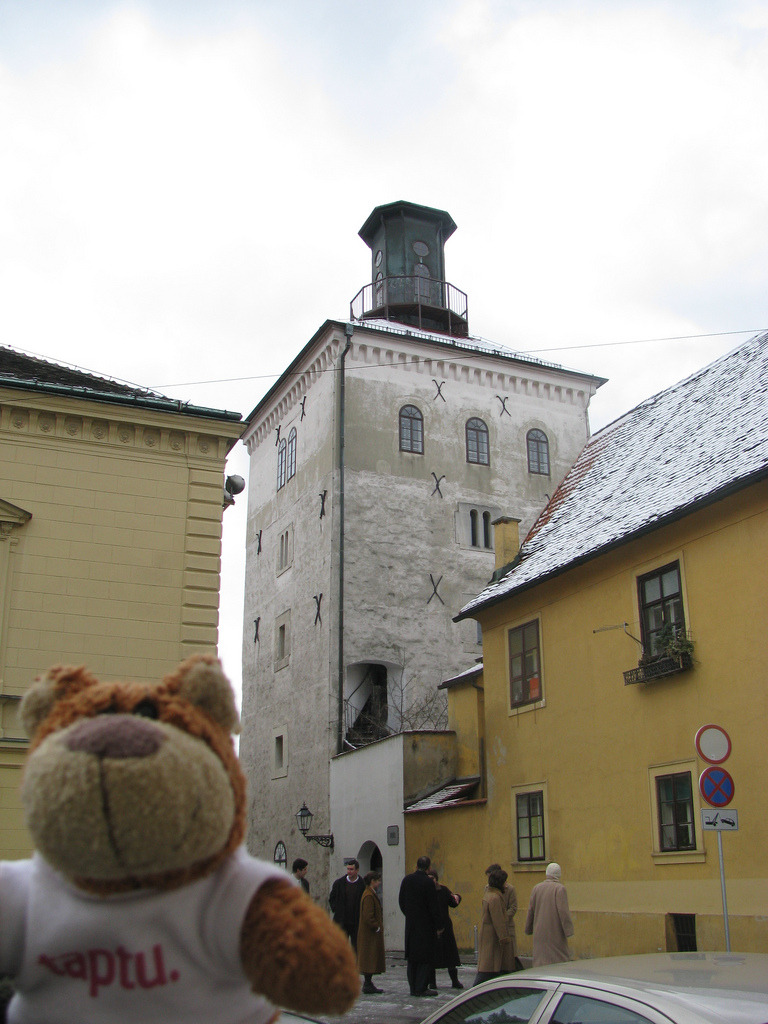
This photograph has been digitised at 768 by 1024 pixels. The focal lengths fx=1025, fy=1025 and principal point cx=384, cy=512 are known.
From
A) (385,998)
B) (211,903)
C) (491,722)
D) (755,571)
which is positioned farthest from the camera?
(491,722)

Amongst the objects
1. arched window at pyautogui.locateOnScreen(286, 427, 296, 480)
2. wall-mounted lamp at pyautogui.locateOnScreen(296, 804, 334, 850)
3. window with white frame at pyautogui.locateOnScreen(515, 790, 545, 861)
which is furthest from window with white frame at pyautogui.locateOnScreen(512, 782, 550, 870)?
arched window at pyautogui.locateOnScreen(286, 427, 296, 480)

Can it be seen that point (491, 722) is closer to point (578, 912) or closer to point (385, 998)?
point (578, 912)

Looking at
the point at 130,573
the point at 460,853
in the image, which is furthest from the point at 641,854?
the point at 130,573

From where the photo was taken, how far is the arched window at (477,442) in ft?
112

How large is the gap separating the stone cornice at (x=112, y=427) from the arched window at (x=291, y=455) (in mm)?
18472

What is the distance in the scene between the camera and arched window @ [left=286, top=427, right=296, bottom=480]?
35531 mm

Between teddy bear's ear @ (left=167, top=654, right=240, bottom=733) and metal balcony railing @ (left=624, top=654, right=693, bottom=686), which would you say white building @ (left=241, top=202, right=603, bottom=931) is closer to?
metal balcony railing @ (left=624, top=654, right=693, bottom=686)

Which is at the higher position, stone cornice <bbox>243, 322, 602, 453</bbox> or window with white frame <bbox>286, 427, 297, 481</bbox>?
stone cornice <bbox>243, 322, 602, 453</bbox>

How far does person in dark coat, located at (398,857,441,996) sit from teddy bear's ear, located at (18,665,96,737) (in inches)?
458

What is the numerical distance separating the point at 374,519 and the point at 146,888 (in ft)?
97.6

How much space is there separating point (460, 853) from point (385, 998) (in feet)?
25.0

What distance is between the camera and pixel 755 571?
14.0 metres

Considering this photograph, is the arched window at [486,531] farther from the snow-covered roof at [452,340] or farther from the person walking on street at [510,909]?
the person walking on street at [510,909]

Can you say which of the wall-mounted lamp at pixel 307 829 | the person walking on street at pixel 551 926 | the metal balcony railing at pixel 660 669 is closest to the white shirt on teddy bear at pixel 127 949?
the person walking on street at pixel 551 926
